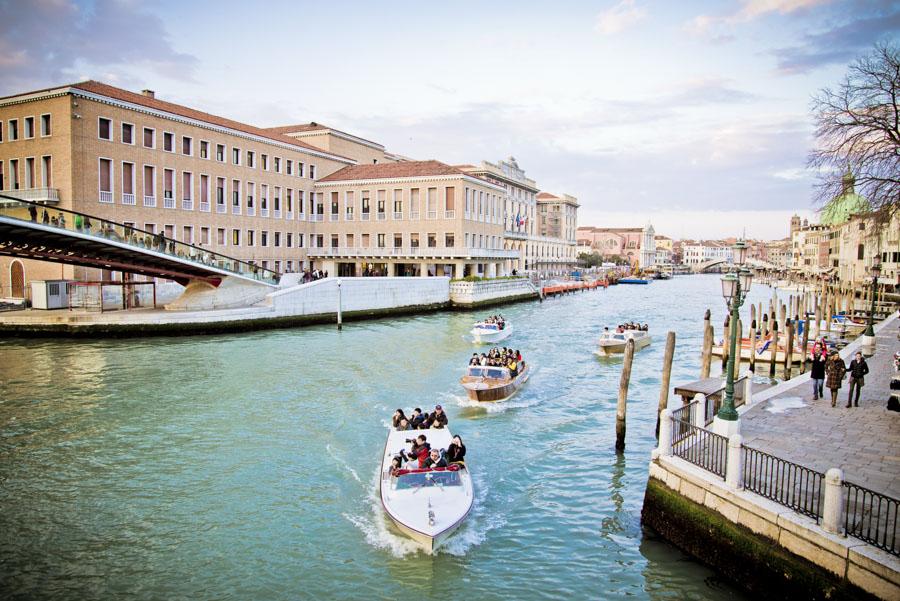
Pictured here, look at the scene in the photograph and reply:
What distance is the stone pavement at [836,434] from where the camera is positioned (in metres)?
10.4

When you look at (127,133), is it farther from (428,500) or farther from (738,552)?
(738,552)

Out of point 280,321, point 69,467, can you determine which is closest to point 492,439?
point 69,467

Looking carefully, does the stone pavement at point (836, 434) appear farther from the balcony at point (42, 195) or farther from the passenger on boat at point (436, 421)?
the balcony at point (42, 195)

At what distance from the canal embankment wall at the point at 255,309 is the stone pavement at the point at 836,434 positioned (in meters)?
29.2

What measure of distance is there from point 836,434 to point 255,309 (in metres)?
31.6

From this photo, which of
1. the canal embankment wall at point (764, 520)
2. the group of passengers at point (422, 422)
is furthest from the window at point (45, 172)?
the canal embankment wall at point (764, 520)

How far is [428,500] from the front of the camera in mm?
11398

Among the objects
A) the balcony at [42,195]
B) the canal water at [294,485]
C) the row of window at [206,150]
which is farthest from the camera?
the row of window at [206,150]

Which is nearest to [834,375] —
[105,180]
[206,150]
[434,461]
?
[434,461]

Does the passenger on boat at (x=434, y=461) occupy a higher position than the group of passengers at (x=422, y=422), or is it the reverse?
the group of passengers at (x=422, y=422)

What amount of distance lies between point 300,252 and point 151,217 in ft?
55.6

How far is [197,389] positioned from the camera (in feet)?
71.8

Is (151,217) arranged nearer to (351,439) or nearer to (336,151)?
(336,151)

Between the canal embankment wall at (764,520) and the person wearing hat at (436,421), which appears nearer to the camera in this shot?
the canal embankment wall at (764,520)
